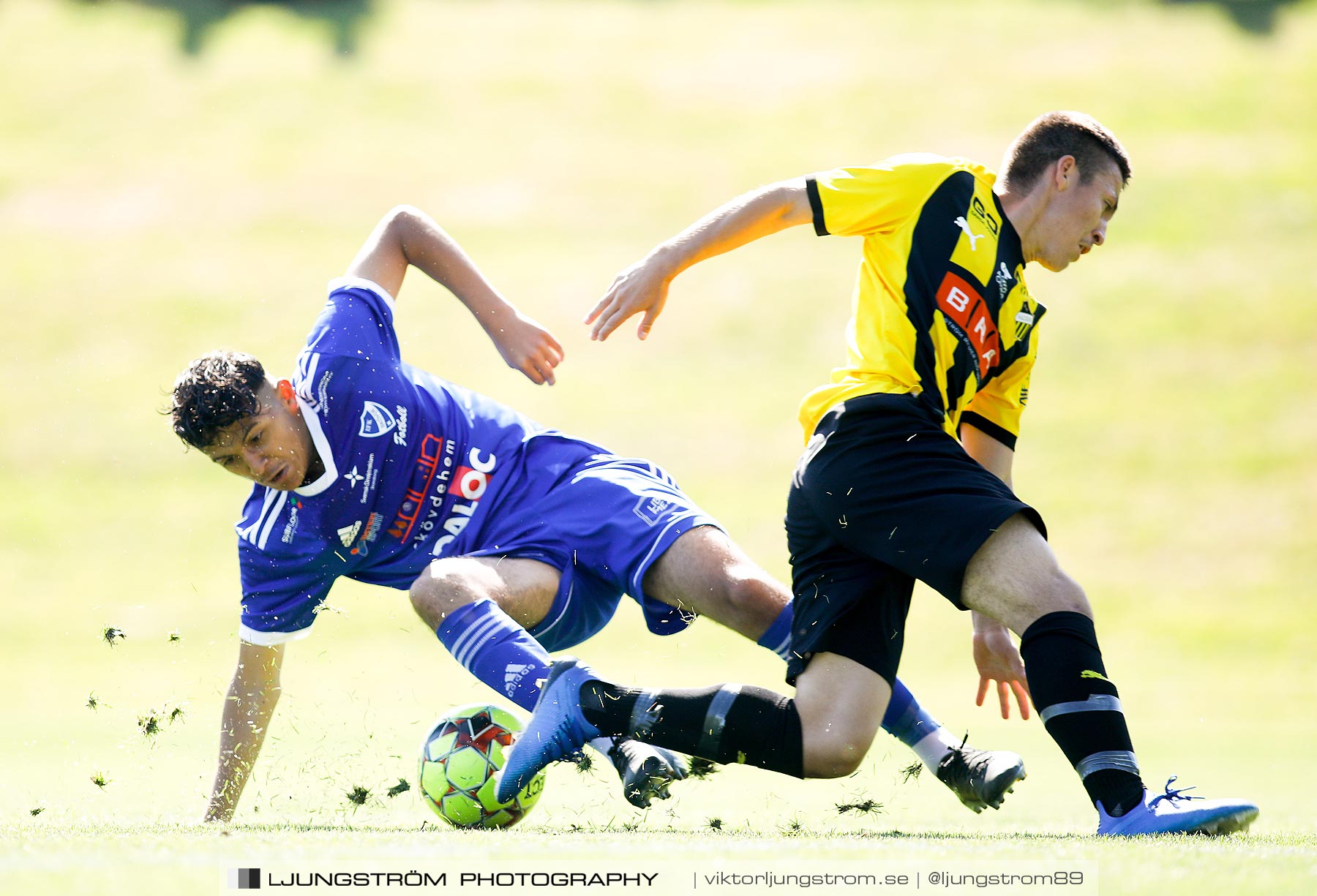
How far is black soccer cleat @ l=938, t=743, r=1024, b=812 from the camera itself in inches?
151

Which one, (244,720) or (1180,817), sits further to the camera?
(244,720)

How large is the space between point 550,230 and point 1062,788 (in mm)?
14927

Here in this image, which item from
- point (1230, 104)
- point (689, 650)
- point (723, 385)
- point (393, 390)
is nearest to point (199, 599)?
point (689, 650)

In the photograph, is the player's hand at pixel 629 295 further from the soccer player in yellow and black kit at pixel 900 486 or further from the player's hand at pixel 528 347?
the player's hand at pixel 528 347

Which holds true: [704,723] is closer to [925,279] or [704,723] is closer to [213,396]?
[925,279]

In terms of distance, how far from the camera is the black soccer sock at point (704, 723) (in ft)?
12.6

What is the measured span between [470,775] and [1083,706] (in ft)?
5.82

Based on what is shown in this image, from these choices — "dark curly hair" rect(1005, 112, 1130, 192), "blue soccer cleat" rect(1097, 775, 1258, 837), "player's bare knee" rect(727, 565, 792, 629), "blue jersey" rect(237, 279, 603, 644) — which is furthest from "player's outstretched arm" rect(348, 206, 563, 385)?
"blue soccer cleat" rect(1097, 775, 1258, 837)

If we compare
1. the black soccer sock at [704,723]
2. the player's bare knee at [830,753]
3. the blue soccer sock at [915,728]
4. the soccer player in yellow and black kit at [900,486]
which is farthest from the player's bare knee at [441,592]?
the blue soccer sock at [915,728]

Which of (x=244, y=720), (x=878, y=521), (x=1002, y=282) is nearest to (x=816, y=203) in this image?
(x=1002, y=282)

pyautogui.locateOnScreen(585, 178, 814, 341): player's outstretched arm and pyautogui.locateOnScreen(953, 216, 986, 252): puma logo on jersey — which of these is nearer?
pyautogui.locateOnScreen(585, 178, 814, 341): player's outstretched arm

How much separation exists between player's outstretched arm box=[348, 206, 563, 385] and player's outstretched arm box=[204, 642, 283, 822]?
1.29 metres

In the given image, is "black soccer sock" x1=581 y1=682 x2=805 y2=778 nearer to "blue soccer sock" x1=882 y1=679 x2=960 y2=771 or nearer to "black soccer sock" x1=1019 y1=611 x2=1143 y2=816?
"blue soccer sock" x1=882 y1=679 x2=960 y2=771

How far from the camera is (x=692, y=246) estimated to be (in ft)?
12.7
